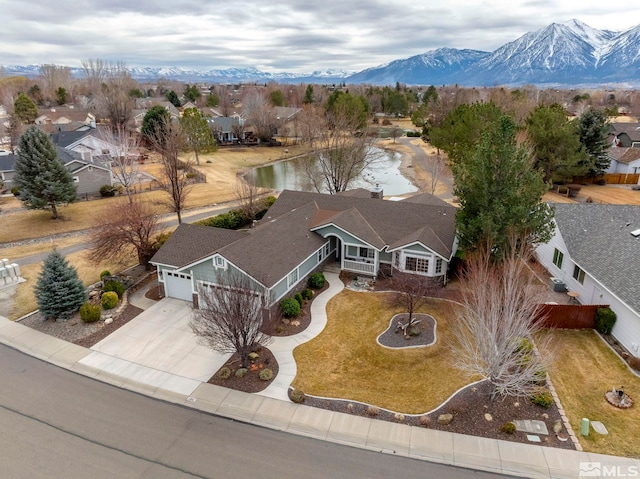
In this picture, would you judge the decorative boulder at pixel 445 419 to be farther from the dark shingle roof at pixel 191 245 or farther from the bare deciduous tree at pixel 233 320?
the dark shingle roof at pixel 191 245

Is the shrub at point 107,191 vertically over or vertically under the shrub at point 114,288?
over

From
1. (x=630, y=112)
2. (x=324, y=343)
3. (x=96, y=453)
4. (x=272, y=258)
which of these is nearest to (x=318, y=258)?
(x=272, y=258)

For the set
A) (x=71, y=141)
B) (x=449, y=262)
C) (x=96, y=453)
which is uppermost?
(x=71, y=141)

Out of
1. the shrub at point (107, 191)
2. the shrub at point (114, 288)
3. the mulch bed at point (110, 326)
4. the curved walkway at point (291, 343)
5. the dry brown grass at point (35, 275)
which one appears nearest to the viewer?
the curved walkway at point (291, 343)

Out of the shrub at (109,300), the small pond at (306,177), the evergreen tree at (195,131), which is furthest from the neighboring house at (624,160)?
the evergreen tree at (195,131)

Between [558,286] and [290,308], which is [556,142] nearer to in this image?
[558,286]

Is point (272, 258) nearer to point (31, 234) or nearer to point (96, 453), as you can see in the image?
point (96, 453)

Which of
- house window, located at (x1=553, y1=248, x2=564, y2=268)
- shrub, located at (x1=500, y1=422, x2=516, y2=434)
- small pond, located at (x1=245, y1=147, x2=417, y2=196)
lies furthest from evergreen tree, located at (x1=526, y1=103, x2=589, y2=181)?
shrub, located at (x1=500, y1=422, x2=516, y2=434)
